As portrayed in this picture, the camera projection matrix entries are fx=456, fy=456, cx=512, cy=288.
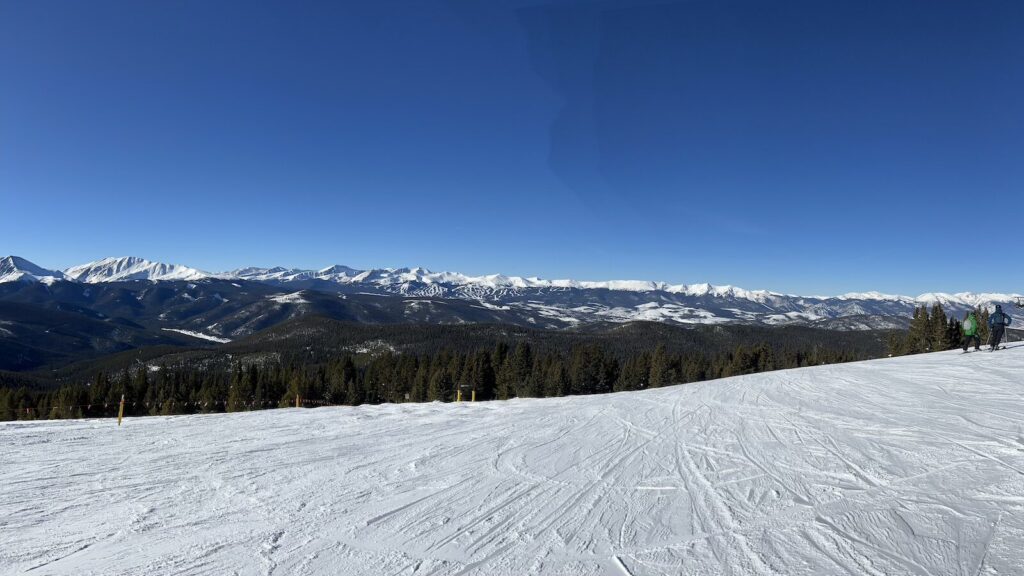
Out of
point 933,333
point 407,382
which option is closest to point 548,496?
point 407,382

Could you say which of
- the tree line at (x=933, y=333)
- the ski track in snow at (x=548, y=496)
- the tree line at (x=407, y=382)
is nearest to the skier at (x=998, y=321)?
the ski track in snow at (x=548, y=496)

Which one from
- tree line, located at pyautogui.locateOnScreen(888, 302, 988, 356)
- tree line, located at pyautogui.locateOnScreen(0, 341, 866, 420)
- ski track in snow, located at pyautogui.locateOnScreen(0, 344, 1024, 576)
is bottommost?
tree line, located at pyautogui.locateOnScreen(0, 341, 866, 420)

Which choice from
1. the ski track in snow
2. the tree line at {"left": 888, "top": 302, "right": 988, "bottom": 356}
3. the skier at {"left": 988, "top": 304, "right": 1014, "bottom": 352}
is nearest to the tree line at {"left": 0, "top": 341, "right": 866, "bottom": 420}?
the tree line at {"left": 888, "top": 302, "right": 988, "bottom": 356}

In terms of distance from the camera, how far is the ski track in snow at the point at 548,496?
4418 mm

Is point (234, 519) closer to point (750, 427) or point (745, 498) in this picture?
point (745, 498)

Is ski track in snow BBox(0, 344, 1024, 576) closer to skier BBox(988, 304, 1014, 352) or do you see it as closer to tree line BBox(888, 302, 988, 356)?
skier BBox(988, 304, 1014, 352)

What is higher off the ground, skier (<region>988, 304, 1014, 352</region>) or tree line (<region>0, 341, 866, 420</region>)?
skier (<region>988, 304, 1014, 352</region>)

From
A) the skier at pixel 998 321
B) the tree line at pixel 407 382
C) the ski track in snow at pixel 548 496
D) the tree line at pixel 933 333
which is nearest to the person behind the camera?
the ski track in snow at pixel 548 496

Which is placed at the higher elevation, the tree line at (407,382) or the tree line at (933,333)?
the tree line at (933,333)

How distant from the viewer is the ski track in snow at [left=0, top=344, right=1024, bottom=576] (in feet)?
14.5

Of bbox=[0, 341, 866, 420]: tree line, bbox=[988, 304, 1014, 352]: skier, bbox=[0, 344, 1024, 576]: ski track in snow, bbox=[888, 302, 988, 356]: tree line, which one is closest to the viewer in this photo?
bbox=[0, 344, 1024, 576]: ski track in snow

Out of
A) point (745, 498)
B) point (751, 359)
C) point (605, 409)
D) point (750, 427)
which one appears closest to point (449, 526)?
point (745, 498)

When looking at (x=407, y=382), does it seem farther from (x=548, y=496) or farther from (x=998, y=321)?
(x=548, y=496)

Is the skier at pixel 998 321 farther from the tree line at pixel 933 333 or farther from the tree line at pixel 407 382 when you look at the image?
the tree line at pixel 407 382
